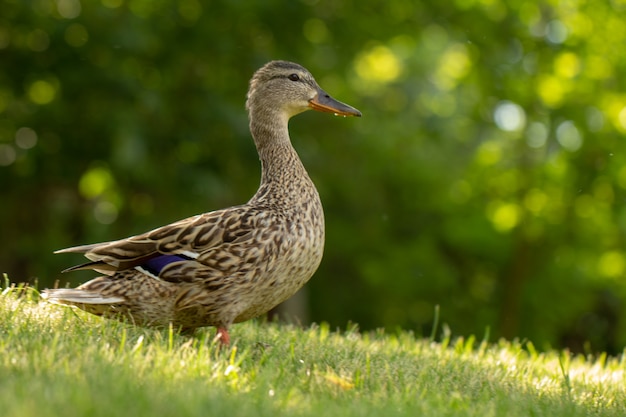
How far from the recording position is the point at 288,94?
6824 millimetres

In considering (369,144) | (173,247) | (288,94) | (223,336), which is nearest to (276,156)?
(288,94)

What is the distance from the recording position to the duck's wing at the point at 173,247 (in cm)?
568

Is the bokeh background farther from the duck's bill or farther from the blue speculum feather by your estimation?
the blue speculum feather

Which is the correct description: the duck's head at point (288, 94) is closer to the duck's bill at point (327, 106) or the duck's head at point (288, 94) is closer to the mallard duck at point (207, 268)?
the duck's bill at point (327, 106)

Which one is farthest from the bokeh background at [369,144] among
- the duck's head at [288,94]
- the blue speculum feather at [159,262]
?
the blue speculum feather at [159,262]

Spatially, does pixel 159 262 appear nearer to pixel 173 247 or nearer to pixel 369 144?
pixel 173 247

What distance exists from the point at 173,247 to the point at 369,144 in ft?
42.1

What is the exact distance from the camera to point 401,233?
19.4 meters

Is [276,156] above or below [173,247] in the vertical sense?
above

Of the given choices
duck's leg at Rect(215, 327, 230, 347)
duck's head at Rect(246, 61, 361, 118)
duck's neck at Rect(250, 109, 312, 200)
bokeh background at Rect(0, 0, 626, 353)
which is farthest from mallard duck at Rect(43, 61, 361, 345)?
bokeh background at Rect(0, 0, 626, 353)

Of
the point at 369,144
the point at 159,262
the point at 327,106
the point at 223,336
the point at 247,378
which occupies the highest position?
the point at 327,106

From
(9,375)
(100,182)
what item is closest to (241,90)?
(100,182)

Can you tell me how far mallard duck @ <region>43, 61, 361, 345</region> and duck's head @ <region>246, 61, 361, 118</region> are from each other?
1048 millimetres

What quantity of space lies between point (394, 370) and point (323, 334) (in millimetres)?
1611
